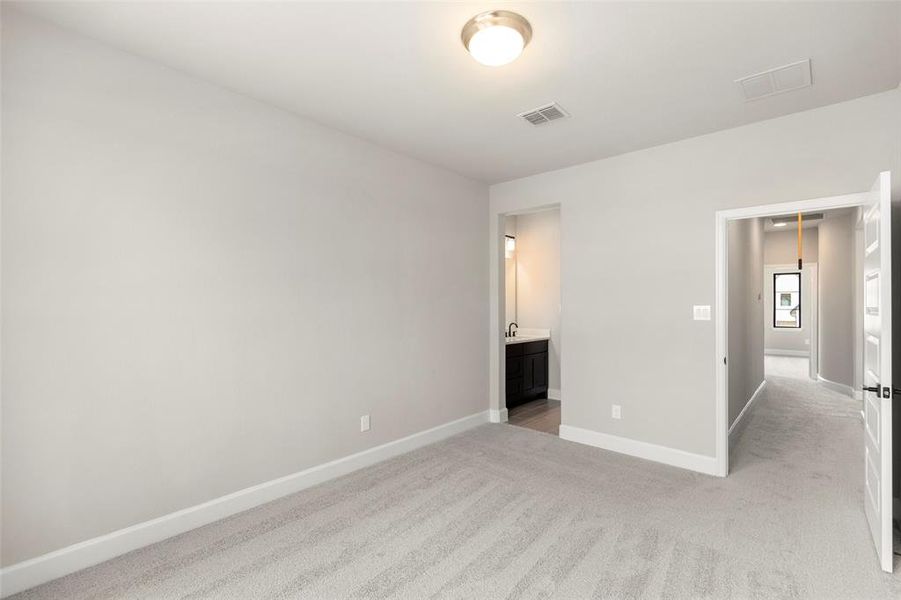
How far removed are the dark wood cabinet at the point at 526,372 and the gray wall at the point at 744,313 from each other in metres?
2.25

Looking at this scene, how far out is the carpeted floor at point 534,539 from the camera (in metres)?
2.05

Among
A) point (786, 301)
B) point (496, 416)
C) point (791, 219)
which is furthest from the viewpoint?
point (786, 301)

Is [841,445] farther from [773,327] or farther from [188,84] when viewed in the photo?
[773,327]

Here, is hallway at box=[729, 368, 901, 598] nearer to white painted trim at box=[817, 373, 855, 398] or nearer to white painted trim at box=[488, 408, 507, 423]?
white painted trim at box=[817, 373, 855, 398]

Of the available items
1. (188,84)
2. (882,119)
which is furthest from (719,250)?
(188,84)

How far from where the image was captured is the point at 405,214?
3.97m

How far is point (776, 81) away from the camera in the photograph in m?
2.61

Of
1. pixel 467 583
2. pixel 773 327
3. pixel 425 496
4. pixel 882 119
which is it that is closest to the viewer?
pixel 467 583

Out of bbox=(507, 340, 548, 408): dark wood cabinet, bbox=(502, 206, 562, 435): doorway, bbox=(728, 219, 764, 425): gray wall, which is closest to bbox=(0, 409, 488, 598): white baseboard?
bbox=(507, 340, 548, 408): dark wood cabinet

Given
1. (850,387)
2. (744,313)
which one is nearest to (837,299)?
(850,387)

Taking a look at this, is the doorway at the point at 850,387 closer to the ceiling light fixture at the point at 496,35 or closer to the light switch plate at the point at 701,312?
the light switch plate at the point at 701,312

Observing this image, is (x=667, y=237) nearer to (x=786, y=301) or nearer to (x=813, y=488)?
→ (x=813, y=488)

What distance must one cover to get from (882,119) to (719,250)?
119 centimetres

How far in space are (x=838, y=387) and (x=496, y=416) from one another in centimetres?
551
